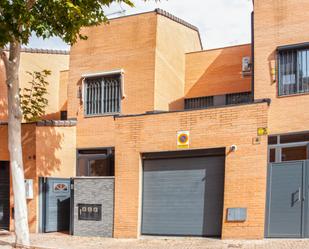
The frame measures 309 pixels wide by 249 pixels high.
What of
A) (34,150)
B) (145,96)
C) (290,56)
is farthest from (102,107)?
(290,56)

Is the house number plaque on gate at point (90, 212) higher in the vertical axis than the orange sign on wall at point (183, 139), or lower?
lower

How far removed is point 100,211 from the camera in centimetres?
1645

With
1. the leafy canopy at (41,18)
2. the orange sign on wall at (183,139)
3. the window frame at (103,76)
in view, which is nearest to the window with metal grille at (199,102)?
the window frame at (103,76)

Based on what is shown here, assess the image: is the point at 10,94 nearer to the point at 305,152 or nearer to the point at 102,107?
the point at 102,107

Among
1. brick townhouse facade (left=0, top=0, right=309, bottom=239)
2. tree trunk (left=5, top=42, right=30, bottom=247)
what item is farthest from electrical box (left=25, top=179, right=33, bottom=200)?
tree trunk (left=5, top=42, right=30, bottom=247)

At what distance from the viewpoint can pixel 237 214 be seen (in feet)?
46.4

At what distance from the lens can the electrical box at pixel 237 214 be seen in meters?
14.1

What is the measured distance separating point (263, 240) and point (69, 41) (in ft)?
25.3

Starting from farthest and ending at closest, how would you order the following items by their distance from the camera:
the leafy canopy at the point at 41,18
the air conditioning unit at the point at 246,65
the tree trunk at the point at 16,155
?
the air conditioning unit at the point at 246,65, the tree trunk at the point at 16,155, the leafy canopy at the point at 41,18

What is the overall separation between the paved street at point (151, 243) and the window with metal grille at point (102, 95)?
16.4ft

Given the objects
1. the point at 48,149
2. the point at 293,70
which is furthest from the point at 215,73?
the point at 48,149

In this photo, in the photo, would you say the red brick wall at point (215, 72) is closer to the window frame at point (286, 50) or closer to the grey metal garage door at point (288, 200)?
the window frame at point (286, 50)

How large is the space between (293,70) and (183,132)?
3852mm

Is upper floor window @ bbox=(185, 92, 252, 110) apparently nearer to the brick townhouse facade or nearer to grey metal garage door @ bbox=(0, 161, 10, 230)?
the brick townhouse facade
